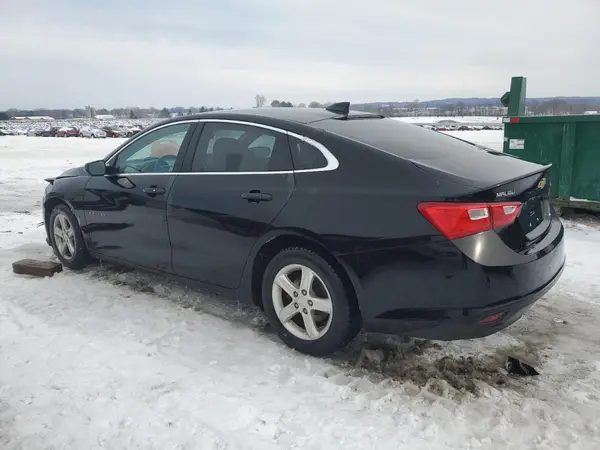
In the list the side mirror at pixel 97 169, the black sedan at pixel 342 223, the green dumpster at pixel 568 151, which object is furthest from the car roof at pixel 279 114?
the green dumpster at pixel 568 151

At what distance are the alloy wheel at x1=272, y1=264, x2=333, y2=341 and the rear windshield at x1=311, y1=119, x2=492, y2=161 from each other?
96cm

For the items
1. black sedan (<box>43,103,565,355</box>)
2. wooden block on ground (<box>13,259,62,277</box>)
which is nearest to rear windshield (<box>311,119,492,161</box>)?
black sedan (<box>43,103,565,355</box>)

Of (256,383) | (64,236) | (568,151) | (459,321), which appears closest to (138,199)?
(64,236)

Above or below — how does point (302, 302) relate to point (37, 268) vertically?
above

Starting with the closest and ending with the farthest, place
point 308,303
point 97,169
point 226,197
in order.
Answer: point 308,303
point 226,197
point 97,169

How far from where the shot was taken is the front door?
4195 millimetres

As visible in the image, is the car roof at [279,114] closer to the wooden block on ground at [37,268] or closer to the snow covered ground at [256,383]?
the snow covered ground at [256,383]

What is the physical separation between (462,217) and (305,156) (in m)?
1.14

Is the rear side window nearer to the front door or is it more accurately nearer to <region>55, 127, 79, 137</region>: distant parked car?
the front door

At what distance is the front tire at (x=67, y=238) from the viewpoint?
509cm

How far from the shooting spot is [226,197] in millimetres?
3688

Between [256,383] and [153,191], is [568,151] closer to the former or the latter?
[153,191]

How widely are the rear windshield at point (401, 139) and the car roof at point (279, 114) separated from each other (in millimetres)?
157

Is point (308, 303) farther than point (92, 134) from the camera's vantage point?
No
